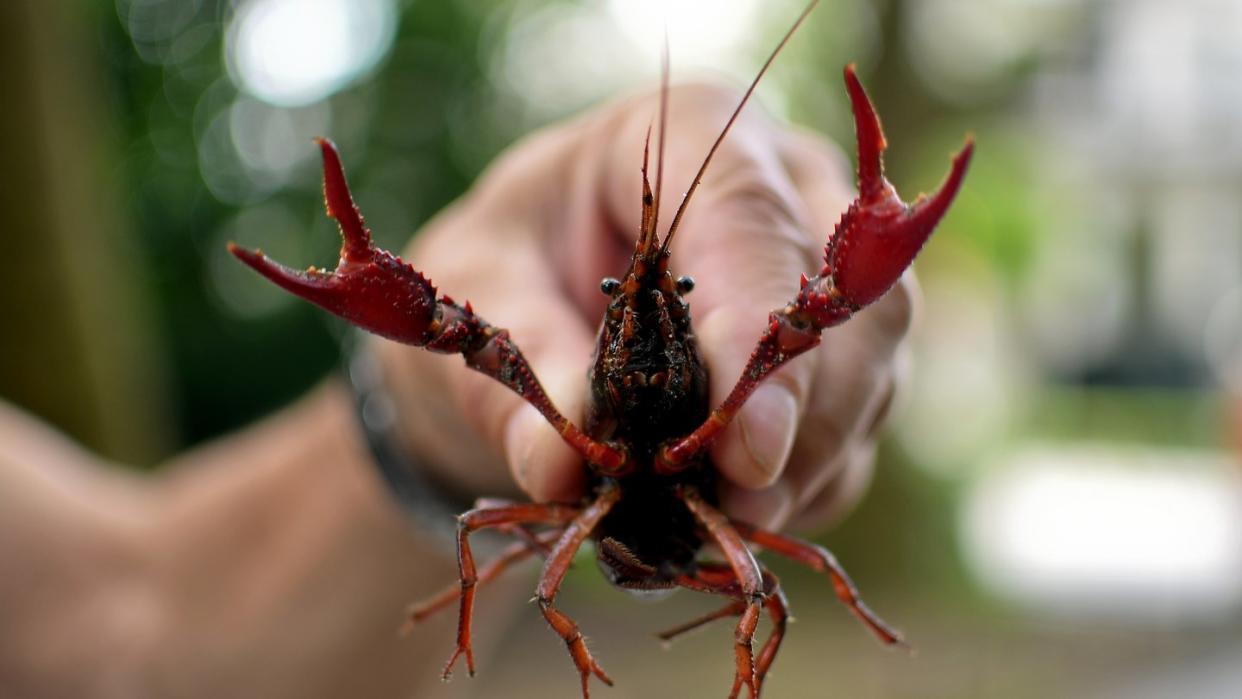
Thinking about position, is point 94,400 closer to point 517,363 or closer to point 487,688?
point 487,688

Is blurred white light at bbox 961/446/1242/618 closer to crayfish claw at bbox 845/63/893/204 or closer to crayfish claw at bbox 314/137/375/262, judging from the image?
crayfish claw at bbox 845/63/893/204

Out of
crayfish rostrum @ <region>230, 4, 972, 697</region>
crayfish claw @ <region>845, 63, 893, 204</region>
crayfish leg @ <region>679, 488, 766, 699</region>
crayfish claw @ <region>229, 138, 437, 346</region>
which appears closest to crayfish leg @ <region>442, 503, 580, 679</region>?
crayfish rostrum @ <region>230, 4, 972, 697</region>

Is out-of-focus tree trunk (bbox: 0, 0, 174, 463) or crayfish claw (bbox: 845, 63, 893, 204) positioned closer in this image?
crayfish claw (bbox: 845, 63, 893, 204)

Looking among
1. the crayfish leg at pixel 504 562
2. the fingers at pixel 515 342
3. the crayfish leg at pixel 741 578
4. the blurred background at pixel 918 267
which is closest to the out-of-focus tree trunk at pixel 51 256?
the blurred background at pixel 918 267

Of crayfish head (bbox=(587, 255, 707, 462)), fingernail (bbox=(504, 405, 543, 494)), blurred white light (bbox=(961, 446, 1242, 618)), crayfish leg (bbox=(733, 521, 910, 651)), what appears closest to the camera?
crayfish head (bbox=(587, 255, 707, 462))

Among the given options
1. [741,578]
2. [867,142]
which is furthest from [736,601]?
[867,142]

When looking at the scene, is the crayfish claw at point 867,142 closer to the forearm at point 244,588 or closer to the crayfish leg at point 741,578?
the crayfish leg at point 741,578

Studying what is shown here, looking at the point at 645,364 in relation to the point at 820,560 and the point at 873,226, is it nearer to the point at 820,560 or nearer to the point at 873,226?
the point at 873,226
